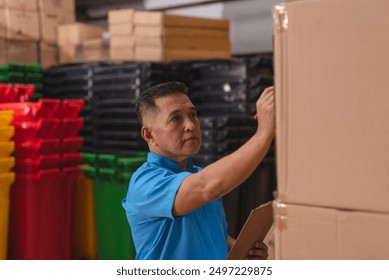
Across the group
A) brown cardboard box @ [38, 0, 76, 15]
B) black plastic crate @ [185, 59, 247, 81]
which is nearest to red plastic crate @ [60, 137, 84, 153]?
black plastic crate @ [185, 59, 247, 81]

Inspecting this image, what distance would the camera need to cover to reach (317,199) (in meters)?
1.09

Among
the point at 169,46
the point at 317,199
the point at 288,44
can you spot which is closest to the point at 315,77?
the point at 288,44

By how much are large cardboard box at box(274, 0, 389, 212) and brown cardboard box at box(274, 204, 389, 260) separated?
21mm

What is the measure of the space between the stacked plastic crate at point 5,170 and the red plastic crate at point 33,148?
0.31ft

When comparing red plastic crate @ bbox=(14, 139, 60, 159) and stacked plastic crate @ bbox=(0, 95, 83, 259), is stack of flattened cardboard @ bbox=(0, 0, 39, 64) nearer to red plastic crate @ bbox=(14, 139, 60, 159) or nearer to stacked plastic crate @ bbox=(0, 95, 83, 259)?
stacked plastic crate @ bbox=(0, 95, 83, 259)

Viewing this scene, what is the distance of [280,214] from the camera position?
45.1 inches

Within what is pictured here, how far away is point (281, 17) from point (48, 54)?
4763 mm

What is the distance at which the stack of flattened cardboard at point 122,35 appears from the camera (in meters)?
5.07

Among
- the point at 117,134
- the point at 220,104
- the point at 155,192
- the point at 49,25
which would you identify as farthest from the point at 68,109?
the point at 49,25

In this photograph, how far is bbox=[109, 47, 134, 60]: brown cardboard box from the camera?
508 cm

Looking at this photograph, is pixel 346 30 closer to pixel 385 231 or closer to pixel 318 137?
pixel 318 137

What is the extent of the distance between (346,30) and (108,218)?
276 centimetres

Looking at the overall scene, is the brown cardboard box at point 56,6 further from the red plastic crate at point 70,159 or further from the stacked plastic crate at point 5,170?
the stacked plastic crate at point 5,170

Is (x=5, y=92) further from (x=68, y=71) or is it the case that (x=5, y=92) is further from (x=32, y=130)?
(x=68, y=71)
